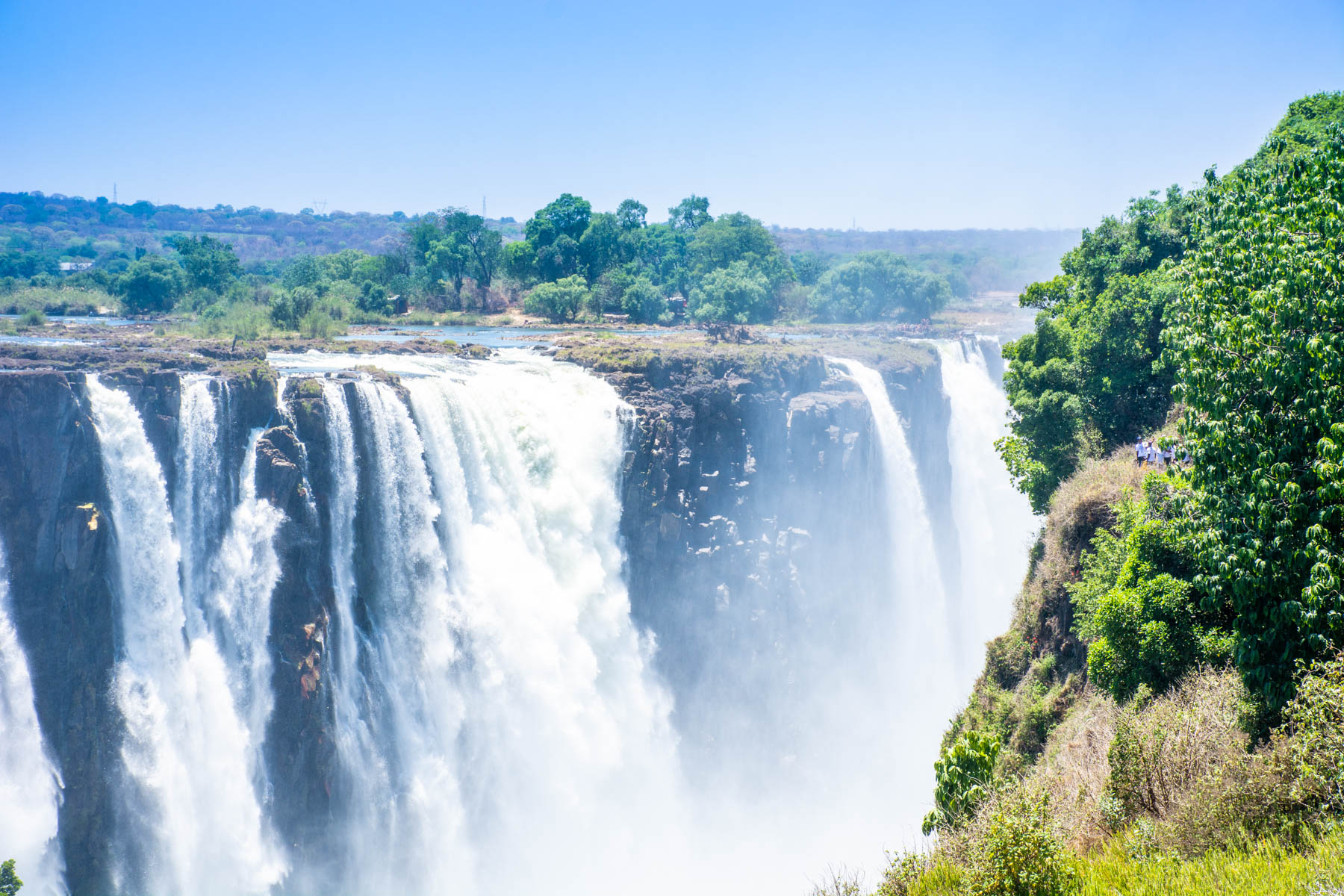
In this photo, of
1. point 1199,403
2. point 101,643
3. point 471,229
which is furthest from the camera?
point 471,229

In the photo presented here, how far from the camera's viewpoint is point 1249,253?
392 inches

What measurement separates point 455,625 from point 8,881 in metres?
9.60

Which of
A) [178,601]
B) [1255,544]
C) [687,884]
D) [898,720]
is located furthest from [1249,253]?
[898,720]

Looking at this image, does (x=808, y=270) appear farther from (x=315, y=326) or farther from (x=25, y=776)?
(x=25, y=776)

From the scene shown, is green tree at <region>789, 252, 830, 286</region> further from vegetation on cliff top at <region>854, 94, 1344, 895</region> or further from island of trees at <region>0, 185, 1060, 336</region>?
vegetation on cliff top at <region>854, 94, 1344, 895</region>

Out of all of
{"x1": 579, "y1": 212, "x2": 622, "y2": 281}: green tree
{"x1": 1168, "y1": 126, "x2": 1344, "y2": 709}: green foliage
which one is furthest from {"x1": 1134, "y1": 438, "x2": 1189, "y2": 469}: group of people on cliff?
{"x1": 579, "y1": 212, "x2": 622, "y2": 281}: green tree

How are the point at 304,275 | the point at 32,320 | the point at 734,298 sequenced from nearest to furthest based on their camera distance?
1. the point at 32,320
2. the point at 304,275
3. the point at 734,298

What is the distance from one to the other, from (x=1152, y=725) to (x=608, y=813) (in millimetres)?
16046

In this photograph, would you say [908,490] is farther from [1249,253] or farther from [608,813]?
[1249,253]

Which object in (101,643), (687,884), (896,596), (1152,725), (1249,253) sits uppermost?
(1249,253)

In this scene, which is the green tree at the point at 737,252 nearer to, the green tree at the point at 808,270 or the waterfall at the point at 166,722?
the green tree at the point at 808,270

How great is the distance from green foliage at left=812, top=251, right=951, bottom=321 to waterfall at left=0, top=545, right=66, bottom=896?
158ft

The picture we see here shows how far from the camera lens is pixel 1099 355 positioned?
20.9 m

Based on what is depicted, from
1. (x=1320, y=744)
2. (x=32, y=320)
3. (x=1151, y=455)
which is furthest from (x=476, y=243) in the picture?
(x=1320, y=744)
